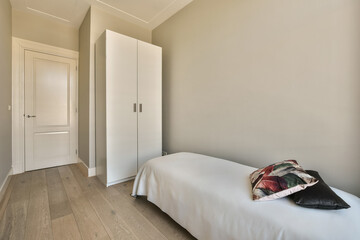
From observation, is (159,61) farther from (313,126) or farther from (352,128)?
(352,128)

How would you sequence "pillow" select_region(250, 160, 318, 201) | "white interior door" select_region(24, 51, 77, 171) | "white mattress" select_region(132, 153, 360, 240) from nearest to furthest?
"white mattress" select_region(132, 153, 360, 240) < "pillow" select_region(250, 160, 318, 201) < "white interior door" select_region(24, 51, 77, 171)

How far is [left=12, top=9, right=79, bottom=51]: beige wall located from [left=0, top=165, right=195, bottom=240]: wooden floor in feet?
7.80

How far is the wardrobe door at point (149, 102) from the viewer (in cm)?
261

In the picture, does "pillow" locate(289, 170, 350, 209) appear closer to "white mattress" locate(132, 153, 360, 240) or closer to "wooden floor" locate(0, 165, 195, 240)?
"white mattress" locate(132, 153, 360, 240)

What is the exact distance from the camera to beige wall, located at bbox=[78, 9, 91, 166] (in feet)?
9.04

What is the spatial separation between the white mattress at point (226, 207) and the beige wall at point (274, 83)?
402 mm

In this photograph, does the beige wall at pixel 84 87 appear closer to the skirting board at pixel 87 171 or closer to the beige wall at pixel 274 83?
the skirting board at pixel 87 171

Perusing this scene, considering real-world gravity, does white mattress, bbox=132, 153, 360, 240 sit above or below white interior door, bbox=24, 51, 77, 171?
below

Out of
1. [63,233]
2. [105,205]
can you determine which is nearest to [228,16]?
[105,205]

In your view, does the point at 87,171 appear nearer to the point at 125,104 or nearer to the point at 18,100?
the point at 125,104

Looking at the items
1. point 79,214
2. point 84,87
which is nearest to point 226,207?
point 79,214

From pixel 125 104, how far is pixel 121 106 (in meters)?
0.07

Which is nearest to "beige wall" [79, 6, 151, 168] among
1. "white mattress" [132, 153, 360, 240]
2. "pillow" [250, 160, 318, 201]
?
"white mattress" [132, 153, 360, 240]

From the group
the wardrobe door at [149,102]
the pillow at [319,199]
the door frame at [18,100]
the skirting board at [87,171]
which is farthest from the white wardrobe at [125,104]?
the pillow at [319,199]
